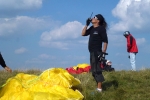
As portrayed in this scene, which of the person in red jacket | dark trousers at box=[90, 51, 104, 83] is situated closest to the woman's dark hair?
dark trousers at box=[90, 51, 104, 83]

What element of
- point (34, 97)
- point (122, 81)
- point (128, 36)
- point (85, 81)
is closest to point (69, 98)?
point (34, 97)

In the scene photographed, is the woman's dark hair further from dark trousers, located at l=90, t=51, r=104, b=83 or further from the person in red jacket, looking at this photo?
the person in red jacket

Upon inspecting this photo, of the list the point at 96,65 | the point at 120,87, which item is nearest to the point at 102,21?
the point at 96,65

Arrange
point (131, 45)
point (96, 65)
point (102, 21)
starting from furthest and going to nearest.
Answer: point (131, 45) < point (102, 21) < point (96, 65)

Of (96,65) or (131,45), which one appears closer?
(96,65)

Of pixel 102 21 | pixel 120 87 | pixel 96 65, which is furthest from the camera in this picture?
pixel 120 87

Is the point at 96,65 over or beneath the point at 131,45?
beneath

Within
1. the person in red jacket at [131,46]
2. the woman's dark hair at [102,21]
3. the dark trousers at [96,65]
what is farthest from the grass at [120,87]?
the person in red jacket at [131,46]

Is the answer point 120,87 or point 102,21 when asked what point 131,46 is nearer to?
point 120,87

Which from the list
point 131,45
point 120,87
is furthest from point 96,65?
point 131,45

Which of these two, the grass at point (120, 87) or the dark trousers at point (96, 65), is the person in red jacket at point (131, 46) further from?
the dark trousers at point (96, 65)

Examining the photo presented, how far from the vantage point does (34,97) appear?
250 inches

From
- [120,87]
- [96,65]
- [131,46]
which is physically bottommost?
[120,87]

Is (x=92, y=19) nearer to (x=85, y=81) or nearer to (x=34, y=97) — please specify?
(x=85, y=81)
